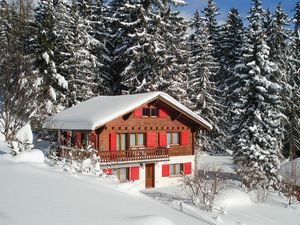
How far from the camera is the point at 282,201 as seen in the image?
2205 cm

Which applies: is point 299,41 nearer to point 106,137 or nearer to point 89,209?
point 106,137

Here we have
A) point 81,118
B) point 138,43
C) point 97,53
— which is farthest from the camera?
point 97,53

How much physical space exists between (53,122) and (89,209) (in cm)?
2193

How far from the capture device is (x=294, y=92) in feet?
132

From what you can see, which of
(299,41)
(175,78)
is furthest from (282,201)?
(299,41)

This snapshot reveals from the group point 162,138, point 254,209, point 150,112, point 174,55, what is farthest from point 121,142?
point 174,55

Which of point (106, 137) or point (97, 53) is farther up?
point (97, 53)

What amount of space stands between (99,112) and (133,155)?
156 inches

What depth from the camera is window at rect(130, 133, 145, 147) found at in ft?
92.6

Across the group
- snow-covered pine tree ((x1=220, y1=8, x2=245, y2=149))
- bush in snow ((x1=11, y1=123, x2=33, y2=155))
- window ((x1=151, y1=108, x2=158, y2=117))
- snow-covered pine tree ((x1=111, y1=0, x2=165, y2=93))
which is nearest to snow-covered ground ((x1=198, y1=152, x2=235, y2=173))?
window ((x1=151, y1=108, x2=158, y2=117))

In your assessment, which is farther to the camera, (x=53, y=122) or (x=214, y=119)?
(x=214, y=119)

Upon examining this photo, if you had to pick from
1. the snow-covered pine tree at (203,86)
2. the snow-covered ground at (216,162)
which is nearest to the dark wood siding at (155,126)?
the snow-covered ground at (216,162)

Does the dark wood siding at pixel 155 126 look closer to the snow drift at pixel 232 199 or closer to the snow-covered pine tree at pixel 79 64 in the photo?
the snow-covered pine tree at pixel 79 64

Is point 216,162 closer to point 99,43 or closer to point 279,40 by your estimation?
point 279,40
